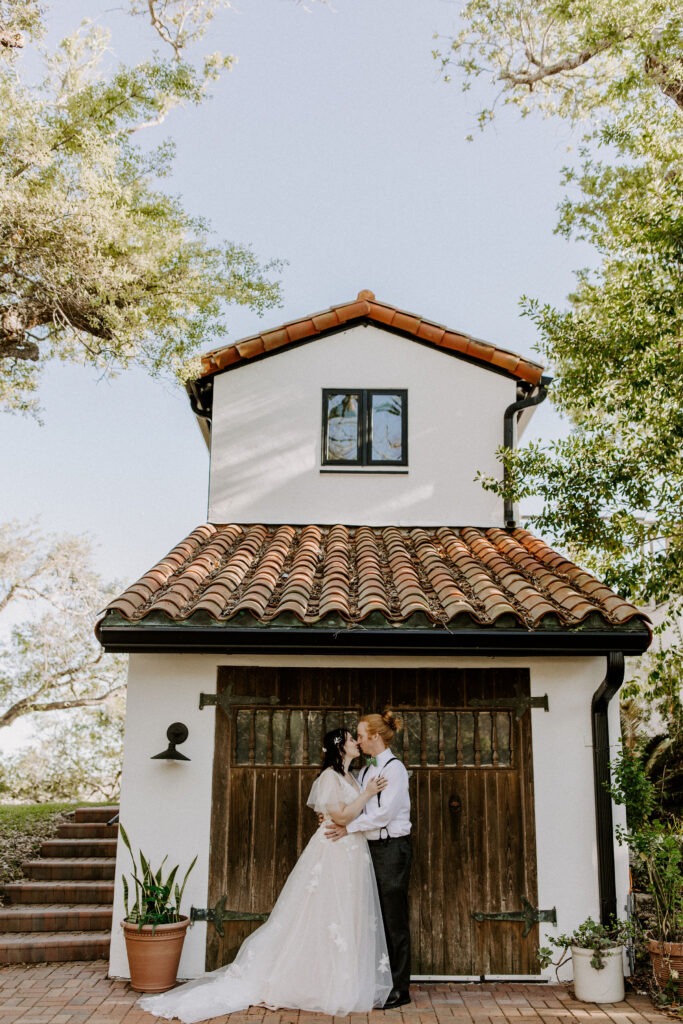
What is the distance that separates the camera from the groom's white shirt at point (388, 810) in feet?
21.3

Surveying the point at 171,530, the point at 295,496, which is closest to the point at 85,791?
the point at 171,530

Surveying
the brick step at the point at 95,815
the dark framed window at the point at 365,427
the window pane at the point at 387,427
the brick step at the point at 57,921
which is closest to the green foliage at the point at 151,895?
the brick step at the point at 57,921

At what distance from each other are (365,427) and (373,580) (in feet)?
10.3

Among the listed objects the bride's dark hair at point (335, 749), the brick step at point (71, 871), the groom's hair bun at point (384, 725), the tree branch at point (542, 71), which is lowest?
the brick step at point (71, 871)

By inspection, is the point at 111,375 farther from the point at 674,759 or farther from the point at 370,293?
the point at 674,759

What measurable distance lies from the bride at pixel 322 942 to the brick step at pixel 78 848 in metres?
3.84

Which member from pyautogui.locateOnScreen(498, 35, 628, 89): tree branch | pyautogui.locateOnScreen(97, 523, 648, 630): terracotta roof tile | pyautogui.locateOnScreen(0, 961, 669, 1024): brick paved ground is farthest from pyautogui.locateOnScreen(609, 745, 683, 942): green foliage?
pyautogui.locateOnScreen(498, 35, 628, 89): tree branch

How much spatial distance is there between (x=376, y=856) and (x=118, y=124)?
1265cm

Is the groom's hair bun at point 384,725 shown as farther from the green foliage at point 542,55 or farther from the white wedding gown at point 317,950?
the green foliage at point 542,55

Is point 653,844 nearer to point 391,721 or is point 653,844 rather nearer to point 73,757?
point 391,721

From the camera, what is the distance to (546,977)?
274 inches

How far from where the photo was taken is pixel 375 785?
257 inches

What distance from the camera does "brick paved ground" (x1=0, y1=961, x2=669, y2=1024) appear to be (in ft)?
19.5

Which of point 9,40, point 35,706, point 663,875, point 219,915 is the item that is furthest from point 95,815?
point 35,706
